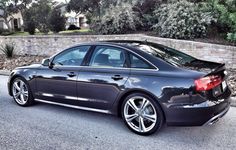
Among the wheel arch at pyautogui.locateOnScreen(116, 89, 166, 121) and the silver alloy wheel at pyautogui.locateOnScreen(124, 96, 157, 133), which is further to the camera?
the silver alloy wheel at pyautogui.locateOnScreen(124, 96, 157, 133)

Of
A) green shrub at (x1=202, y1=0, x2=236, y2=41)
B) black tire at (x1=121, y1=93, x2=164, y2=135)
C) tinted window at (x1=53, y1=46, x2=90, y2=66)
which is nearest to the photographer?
black tire at (x1=121, y1=93, x2=164, y2=135)

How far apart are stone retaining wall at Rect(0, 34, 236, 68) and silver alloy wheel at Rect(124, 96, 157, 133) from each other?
16.0ft

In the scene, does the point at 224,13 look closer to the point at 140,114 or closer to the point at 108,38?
the point at 108,38

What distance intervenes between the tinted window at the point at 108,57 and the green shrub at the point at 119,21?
6335 mm

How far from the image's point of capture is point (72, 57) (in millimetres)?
5160

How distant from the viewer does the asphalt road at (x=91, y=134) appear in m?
3.98

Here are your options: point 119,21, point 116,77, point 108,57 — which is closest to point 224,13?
point 119,21

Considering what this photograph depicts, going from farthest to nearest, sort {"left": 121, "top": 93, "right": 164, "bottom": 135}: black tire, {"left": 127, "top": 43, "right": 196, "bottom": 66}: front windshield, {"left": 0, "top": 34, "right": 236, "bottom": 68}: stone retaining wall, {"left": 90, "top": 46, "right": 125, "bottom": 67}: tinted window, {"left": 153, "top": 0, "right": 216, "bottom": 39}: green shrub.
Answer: {"left": 153, "top": 0, "right": 216, "bottom": 39}: green shrub, {"left": 0, "top": 34, "right": 236, "bottom": 68}: stone retaining wall, {"left": 90, "top": 46, "right": 125, "bottom": 67}: tinted window, {"left": 127, "top": 43, "right": 196, "bottom": 66}: front windshield, {"left": 121, "top": 93, "right": 164, "bottom": 135}: black tire

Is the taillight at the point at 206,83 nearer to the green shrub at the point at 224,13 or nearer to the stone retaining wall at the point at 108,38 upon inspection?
the stone retaining wall at the point at 108,38

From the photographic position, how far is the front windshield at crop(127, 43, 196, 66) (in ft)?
14.2

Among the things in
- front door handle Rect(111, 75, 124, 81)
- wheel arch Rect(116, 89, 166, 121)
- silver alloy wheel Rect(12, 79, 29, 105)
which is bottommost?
silver alloy wheel Rect(12, 79, 29, 105)

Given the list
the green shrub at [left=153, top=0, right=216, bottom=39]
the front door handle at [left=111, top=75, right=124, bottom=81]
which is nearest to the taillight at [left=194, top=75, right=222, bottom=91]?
the front door handle at [left=111, top=75, right=124, bottom=81]

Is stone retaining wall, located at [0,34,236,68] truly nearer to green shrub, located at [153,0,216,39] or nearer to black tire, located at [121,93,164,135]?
green shrub, located at [153,0,216,39]

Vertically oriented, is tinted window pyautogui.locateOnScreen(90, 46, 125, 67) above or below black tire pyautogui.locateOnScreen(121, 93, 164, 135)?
above
